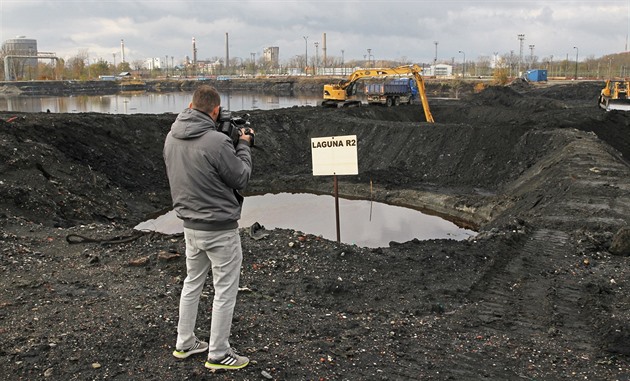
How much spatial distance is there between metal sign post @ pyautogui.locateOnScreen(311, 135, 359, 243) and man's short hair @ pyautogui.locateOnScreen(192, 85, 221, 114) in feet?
15.7

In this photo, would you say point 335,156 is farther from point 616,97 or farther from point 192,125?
point 616,97

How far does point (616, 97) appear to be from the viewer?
32.1 meters

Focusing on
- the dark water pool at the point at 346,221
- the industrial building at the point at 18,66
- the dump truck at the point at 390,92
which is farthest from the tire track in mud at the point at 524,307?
the industrial building at the point at 18,66

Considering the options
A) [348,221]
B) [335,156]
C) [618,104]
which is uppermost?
[618,104]

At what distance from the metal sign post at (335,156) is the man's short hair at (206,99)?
4784 mm

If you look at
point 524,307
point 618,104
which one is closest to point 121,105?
point 618,104

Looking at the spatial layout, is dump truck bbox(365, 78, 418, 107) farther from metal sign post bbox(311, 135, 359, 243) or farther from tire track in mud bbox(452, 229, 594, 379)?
tire track in mud bbox(452, 229, 594, 379)

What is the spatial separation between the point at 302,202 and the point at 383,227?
4108 mm

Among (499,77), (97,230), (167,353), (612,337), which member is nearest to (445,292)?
(612,337)

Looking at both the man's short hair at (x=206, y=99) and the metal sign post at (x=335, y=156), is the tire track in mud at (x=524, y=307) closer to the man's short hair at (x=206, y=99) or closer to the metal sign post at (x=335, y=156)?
the metal sign post at (x=335, y=156)

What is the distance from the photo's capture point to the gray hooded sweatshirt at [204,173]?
13.7ft

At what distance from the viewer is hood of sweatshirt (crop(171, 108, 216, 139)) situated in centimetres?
418

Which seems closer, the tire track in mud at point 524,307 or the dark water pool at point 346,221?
the tire track in mud at point 524,307

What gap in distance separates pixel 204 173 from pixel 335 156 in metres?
5.10
